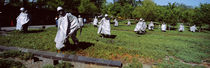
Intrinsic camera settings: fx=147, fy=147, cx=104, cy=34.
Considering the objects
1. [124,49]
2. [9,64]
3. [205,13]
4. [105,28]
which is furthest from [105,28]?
[205,13]

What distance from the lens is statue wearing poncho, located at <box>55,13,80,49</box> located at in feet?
19.9

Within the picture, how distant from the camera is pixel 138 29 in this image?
17703 mm

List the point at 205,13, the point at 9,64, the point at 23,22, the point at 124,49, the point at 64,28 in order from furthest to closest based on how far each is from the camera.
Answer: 1. the point at 205,13
2. the point at 23,22
3. the point at 124,49
4. the point at 64,28
5. the point at 9,64

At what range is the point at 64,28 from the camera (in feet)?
20.3

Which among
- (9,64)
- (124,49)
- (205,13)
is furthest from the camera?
(205,13)

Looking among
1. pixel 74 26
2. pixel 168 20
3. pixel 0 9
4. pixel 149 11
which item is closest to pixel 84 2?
pixel 149 11

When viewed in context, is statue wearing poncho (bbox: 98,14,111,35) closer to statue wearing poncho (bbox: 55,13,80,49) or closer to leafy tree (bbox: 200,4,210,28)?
statue wearing poncho (bbox: 55,13,80,49)

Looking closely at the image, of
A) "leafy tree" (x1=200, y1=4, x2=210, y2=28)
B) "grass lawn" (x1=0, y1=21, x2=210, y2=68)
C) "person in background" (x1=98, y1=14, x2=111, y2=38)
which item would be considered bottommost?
"grass lawn" (x1=0, y1=21, x2=210, y2=68)

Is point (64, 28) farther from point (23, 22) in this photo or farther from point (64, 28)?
point (23, 22)

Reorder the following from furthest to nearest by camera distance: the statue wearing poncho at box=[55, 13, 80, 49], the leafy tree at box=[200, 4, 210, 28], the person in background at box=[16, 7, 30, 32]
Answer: the leafy tree at box=[200, 4, 210, 28]
the person in background at box=[16, 7, 30, 32]
the statue wearing poncho at box=[55, 13, 80, 49]

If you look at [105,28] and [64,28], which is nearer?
[64,28]

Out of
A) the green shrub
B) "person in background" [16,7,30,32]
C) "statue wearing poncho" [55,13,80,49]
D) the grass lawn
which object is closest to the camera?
the green shrub

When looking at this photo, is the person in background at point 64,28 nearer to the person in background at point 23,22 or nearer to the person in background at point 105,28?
the person in background at point 105,28

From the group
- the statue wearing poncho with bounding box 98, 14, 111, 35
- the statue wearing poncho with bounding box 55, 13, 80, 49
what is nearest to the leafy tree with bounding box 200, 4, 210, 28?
the statue wearing poncho with bounding box 98, 14, 111, 35
